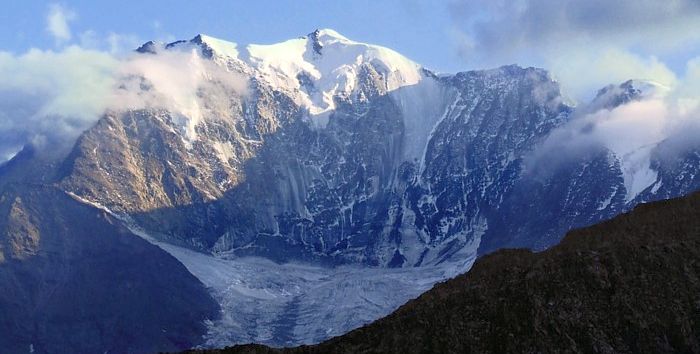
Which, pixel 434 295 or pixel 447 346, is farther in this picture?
pixel 434 295

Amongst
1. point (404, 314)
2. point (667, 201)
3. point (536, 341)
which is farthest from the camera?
Result: point (667, 201)

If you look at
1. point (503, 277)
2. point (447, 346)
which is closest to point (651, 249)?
point (503, 277)

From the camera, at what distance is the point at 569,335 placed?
139500 mm

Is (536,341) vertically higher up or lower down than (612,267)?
lower down

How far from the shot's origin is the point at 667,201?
170 m

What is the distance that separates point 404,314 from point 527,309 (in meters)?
14.8

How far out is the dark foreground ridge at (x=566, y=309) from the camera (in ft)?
456

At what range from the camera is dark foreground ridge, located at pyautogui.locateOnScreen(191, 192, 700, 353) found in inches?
5477

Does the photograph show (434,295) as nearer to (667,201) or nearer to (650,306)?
(650,306)

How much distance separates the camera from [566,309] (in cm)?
14288

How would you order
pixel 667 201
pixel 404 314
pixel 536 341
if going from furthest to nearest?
pixel 667 201 → pixel 404 314 → pixel 536 341

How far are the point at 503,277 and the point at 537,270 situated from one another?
4254 mm

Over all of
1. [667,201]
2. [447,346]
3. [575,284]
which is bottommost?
[447,346]

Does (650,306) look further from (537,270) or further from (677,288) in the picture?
(537,270)
